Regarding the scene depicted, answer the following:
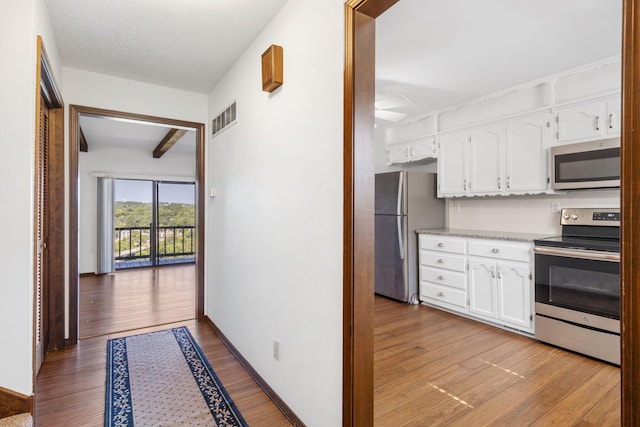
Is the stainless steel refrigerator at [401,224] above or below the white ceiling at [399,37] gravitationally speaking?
below

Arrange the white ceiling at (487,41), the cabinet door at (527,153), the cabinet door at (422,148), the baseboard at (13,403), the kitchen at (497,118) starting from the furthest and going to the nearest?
1. the cabinet door at (422,148)
2. the cabinet door at (527,153)
3. the kitchen at (497,118)
4. the white ceiling at (487,41)
5. the baseboard at (13,403)

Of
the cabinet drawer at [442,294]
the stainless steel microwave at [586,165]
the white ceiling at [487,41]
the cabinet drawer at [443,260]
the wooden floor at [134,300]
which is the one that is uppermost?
the white ceiling at [487,41]

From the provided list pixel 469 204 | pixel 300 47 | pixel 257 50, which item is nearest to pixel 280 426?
pixel 300 47

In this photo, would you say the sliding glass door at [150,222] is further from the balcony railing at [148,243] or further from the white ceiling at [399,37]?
the white ceiling at [399,37]

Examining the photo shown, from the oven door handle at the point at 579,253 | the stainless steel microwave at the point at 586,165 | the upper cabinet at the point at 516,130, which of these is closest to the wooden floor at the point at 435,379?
the oven door handle at the point at 579,253

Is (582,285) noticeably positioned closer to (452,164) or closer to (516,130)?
(516,130)

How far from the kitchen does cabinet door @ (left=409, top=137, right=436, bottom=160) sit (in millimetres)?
13

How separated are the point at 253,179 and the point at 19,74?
1.38 metres

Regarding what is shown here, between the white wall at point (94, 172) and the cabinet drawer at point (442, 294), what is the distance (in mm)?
5640

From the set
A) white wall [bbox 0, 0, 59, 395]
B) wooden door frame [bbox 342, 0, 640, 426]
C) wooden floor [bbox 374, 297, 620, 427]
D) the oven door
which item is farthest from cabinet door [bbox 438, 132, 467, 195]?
white wall [bbox 0, 0, 59, 395]

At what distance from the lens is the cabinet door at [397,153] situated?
15.3 ft

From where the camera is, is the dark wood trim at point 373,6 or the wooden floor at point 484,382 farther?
the wooden floor at point 484,382

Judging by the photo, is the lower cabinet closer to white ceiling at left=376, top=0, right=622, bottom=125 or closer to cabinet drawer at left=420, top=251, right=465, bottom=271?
cabinet drawer at left=420, top=251, right=465, bottom=271

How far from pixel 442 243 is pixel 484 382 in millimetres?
1774
